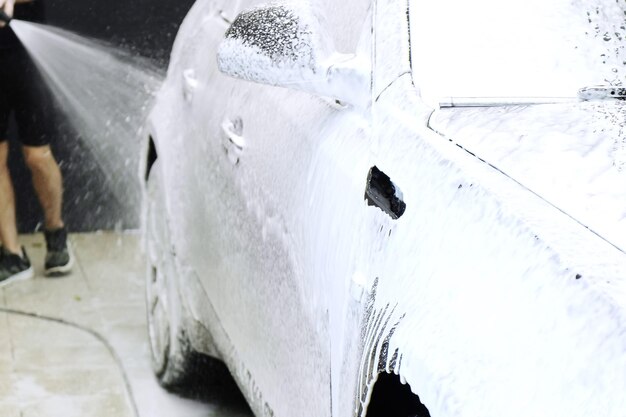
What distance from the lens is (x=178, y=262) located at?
3969 millimetres

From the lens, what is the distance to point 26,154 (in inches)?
240

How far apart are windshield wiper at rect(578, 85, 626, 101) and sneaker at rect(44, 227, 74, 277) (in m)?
4.23

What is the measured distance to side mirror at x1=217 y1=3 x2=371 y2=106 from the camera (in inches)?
94.5

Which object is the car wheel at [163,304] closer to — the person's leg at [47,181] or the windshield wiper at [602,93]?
the person's leg at [47,181]

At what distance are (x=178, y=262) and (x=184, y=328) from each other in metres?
0.22

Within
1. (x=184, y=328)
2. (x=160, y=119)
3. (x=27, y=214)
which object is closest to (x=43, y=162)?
(x=27, y=214)

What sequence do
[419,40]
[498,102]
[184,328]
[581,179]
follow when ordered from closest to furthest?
[581,179]
[498,102]
[419,40]
[184,328]

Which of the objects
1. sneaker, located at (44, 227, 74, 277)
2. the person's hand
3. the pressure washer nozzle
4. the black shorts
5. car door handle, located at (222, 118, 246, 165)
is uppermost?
car door handle, located at (222, 118, 246, 165)

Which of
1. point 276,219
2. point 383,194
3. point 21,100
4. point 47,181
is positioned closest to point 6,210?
point 47,181

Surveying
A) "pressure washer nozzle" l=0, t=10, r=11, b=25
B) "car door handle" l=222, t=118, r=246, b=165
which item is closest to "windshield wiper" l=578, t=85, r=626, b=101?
"car door handle" l=222, t=118, r=246, b=165

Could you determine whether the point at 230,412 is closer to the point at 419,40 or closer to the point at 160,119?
the point at 160,119

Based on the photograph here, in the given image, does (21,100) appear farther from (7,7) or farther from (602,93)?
(602,93)

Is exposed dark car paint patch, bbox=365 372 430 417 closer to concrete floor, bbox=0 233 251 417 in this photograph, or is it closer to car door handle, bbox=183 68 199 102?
car door handle, bbox=183 68 199 102

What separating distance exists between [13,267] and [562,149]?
4.49 meters
